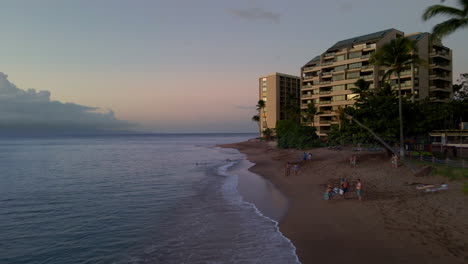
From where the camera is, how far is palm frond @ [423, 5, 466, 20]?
19906 mm

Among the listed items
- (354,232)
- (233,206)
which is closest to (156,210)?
(233,206)

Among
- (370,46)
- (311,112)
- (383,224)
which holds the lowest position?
(383,224)

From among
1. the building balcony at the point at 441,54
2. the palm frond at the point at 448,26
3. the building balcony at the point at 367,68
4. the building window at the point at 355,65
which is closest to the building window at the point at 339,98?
the building window at the point at 355,65

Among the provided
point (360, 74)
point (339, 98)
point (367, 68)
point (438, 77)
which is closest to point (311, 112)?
point (339, 98)

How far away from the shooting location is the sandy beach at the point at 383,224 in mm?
11164

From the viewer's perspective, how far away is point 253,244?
1323cm

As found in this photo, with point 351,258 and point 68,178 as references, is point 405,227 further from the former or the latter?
point 68,178

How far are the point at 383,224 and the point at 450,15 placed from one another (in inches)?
652

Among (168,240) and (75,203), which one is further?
(75,203)

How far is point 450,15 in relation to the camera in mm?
20234

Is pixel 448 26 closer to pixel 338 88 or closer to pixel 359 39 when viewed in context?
pixel 338 88

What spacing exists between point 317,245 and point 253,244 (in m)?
2.92

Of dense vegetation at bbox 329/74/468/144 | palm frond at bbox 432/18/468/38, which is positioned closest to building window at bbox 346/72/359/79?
dense vegetation at bbox 329/74/468/144

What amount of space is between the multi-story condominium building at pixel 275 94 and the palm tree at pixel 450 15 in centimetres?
8460
